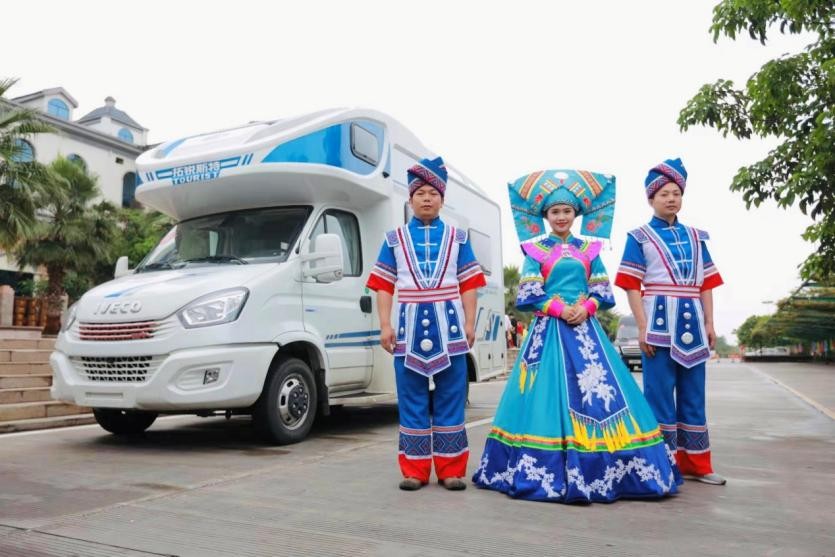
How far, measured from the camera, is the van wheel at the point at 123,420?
686 cm

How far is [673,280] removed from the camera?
4789 mm

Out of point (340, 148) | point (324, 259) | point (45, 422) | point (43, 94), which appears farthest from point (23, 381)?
point (43, 94)

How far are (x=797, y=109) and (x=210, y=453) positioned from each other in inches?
277

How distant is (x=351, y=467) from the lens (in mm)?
5301

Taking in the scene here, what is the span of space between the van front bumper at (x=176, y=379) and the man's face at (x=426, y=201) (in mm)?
1990

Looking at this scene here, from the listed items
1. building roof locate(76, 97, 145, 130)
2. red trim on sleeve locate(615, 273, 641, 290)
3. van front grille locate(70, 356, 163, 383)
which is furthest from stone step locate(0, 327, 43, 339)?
building roof locate(76, 97, 145, 130)

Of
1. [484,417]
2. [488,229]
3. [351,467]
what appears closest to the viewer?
[351,467]

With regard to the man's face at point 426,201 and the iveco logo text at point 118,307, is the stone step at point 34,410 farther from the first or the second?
the man's face at point 426,201

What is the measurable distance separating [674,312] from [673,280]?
21 centimetres

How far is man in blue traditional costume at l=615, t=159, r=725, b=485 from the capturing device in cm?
475

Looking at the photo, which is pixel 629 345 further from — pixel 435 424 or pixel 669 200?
pixel 435 424

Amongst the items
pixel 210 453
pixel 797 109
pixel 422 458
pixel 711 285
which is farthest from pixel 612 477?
pixel 797 109

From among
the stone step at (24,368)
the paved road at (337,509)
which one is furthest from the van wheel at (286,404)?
the stone step at (24,368)

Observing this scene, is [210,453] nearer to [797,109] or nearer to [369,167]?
[369,167]
